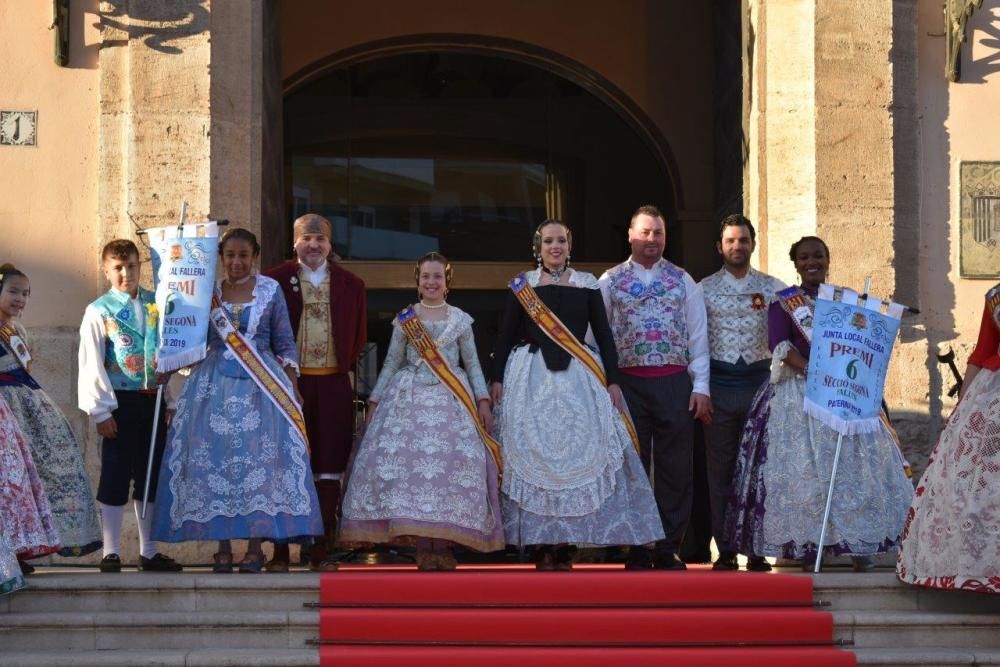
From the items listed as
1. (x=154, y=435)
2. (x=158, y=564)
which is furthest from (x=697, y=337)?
(x=158, y=564)

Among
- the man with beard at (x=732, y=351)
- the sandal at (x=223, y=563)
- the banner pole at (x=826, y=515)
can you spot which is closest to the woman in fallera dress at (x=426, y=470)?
the sandal at (x=223, y=563)

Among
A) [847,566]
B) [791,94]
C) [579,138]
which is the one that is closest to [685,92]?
[579,138]

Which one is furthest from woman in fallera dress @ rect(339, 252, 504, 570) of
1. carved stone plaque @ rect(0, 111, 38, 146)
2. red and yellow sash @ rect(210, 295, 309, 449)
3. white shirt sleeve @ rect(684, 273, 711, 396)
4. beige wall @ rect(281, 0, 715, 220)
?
beige wall @ rect(281, 0, 715, 220)

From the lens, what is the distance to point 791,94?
10398 mm

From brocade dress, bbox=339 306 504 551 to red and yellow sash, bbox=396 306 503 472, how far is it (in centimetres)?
3

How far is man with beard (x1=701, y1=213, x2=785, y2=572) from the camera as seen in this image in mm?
8914

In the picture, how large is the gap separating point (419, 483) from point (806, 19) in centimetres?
389

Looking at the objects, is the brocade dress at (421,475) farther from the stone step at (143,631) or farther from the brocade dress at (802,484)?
the brocade dress at (802,484)

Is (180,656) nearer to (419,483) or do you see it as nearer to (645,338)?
(419,483)

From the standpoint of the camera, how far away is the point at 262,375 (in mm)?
8352

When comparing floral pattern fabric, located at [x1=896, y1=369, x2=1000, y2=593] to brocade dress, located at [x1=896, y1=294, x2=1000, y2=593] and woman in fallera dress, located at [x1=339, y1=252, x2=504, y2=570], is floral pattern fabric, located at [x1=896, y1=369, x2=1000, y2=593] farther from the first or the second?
woman in fallera dress, located at [x1=339, y1=252, x2=504, y2=570]

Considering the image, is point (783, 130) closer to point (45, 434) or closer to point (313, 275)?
point (313, 275)

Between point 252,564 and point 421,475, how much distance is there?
874 millimetres

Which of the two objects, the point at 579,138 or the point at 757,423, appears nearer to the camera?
the point at 757,423
